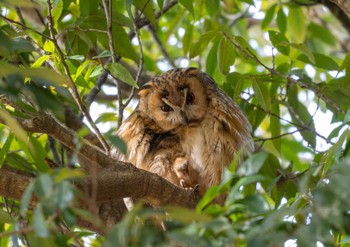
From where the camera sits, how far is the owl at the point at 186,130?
383cm

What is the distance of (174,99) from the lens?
4148mm

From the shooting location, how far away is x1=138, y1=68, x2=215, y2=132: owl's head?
404cm

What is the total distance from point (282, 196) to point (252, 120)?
0.50m

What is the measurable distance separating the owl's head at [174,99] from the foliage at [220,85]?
132mm

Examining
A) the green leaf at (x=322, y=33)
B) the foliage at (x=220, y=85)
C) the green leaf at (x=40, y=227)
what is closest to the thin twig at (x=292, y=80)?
the foliage at (x=220, y=85)

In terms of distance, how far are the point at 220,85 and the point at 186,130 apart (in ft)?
2.91

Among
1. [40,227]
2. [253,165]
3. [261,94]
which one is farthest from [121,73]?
[40,227]

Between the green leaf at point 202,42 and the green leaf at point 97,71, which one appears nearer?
the green leaf at point 97,71

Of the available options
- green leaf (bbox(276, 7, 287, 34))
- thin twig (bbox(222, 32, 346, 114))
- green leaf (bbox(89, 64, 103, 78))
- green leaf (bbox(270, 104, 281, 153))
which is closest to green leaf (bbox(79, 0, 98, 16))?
green leaf (bbox(89, 64, 103, 78))

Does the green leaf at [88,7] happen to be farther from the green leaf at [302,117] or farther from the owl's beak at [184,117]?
the green leaf at [302,117]

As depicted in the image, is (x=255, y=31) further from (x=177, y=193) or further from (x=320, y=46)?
(x=177, y=193)

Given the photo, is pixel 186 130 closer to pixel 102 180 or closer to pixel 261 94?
pixel 261 94

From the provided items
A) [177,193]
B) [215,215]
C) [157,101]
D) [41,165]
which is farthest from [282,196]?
[215,215]

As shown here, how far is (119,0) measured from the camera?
469 cm
